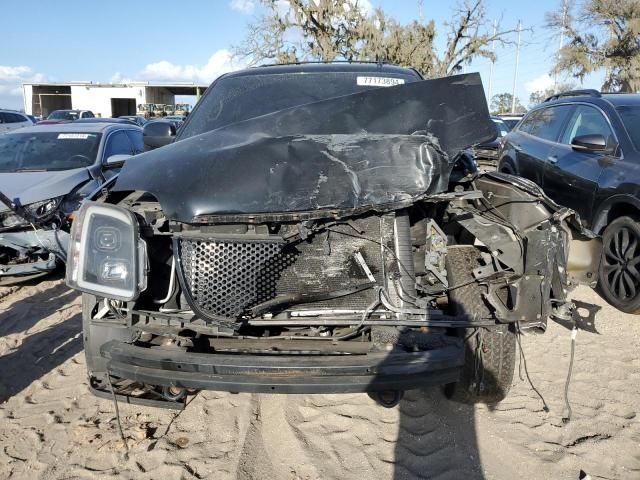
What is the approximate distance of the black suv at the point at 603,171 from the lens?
4461mm

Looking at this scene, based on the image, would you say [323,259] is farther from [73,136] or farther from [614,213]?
[73,136]

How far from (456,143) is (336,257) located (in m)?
0.90

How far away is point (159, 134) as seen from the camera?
4059mm

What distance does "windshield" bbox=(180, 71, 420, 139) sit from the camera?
3805mm

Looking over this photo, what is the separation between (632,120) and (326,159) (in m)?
3.88

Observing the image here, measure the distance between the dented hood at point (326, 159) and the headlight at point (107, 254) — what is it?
0.21 m

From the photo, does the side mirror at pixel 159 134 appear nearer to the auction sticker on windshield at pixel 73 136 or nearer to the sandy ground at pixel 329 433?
the sandy ground at pixel 329 433

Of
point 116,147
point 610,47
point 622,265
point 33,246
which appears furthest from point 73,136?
point 610,47

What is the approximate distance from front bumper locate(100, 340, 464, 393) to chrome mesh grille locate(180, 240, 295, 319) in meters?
0.24

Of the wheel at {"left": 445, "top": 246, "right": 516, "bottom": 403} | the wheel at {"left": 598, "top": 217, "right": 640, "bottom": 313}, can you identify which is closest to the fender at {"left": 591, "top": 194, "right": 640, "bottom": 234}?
the wheel at {"left": 598, "top": 217, "right": 640, "bottom": 313}

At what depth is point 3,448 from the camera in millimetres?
2791

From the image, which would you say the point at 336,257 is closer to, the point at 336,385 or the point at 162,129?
the point at 336,385

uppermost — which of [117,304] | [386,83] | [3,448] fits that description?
[386,83]

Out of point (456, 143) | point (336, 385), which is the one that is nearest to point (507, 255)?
point (456, 143)
